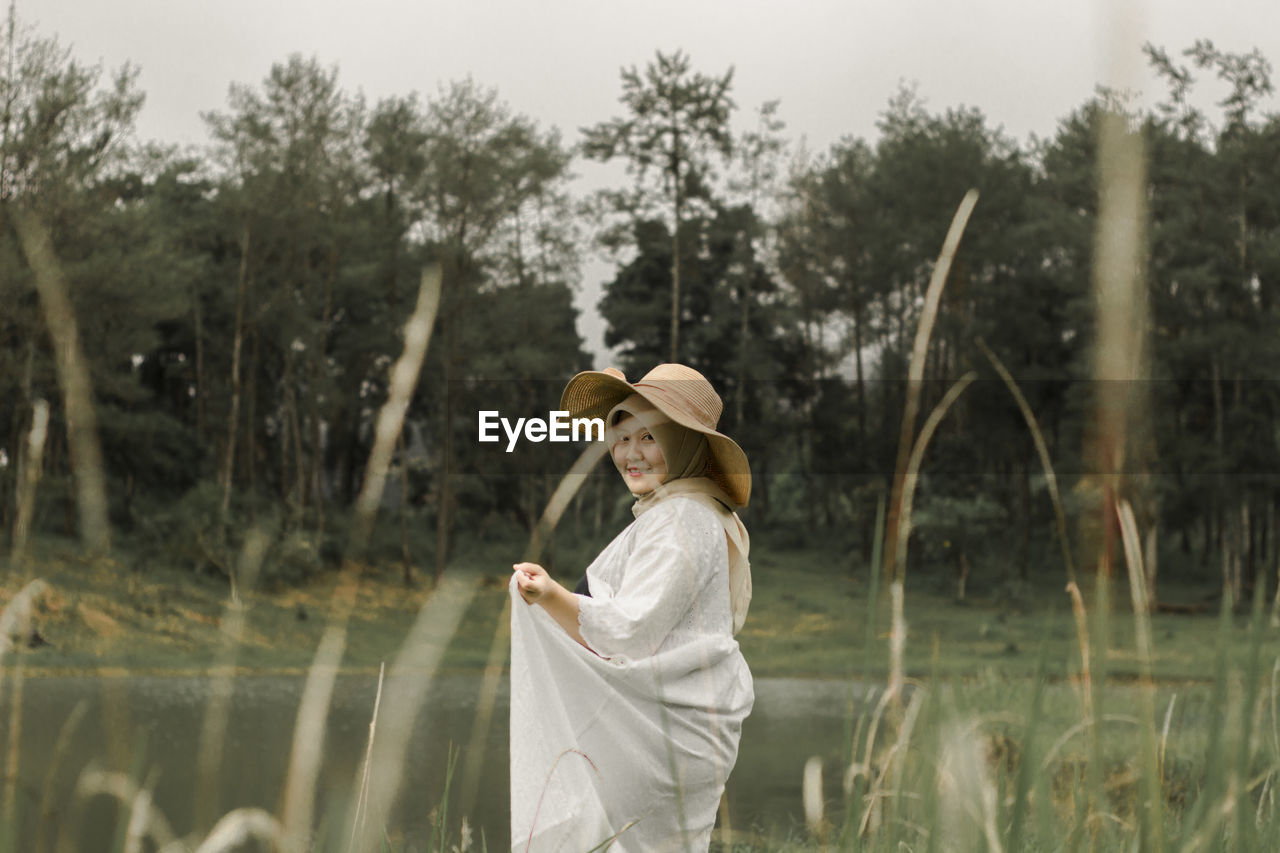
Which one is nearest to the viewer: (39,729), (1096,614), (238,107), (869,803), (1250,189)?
(1096,614)

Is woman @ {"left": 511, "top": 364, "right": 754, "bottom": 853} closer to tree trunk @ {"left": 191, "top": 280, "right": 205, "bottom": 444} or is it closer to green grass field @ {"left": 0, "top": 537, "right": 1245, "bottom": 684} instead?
green grass field @ {"left": 0, "top": 537, "right": 1245, "bottom": 684}

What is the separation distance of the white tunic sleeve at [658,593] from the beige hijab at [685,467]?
68mm

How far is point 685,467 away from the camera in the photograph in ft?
8.95

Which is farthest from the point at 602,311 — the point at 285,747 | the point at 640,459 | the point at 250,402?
the point at 640,459

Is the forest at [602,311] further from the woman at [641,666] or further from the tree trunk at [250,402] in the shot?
the woman at [641,666]

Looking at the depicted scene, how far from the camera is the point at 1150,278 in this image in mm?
24906

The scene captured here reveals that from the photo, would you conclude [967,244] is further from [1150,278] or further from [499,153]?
[499,153]

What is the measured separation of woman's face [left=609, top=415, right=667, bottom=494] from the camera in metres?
2.72

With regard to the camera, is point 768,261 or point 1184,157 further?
point 768,261

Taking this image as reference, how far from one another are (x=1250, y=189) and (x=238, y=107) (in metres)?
19.6

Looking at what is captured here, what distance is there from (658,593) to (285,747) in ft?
29.9

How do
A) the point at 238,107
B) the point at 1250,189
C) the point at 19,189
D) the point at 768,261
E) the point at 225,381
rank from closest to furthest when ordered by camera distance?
the point at 19,189, the point at 238,107, the point at 1250,189, the point at 225,381, the point at 768,261

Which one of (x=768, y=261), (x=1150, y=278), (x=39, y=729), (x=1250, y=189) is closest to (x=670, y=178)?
(x=768, y=261)

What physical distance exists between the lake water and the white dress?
12.8 ft
